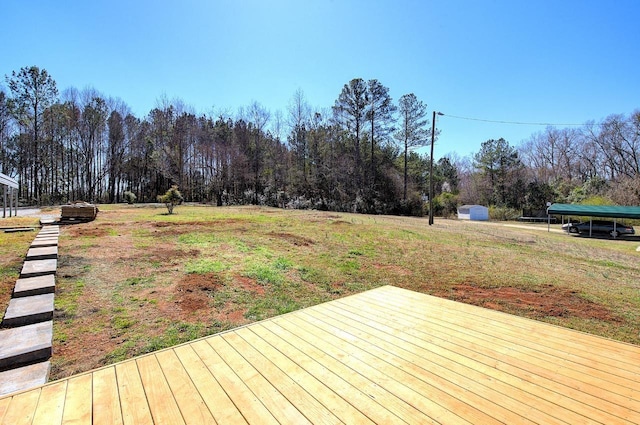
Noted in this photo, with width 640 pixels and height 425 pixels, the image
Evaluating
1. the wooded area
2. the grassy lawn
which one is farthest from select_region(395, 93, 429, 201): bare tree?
the grassy lawn

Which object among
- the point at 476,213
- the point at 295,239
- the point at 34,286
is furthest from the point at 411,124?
the point at 34,286

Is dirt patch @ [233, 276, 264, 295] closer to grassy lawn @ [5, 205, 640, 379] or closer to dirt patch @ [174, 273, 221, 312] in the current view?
grassy lawn @ [5, 205, 640, 379]

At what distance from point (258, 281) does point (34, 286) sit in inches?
112

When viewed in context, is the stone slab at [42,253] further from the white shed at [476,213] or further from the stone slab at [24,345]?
the white shed at [476,213]

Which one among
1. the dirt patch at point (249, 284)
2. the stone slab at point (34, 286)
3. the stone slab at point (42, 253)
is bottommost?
the dirt patch at point (249, 284)

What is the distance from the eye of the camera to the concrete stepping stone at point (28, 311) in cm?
298

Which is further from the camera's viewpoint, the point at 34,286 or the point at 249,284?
the point at 249,284

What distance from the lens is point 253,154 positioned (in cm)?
2823

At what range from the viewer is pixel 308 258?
662 cm

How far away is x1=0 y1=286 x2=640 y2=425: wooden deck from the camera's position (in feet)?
5.23

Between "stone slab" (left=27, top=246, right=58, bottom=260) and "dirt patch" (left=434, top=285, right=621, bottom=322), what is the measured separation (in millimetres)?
6617

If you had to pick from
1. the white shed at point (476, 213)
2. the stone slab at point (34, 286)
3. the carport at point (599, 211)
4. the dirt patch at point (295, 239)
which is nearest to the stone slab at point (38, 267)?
the stone slab at point (34, 286)

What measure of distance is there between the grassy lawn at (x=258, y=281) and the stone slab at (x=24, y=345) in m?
0.12

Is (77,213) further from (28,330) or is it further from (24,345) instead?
(24,345)
